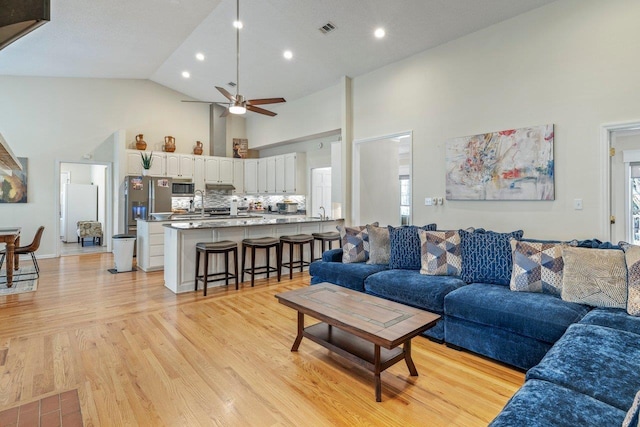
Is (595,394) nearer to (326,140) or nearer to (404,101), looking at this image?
(404,101)

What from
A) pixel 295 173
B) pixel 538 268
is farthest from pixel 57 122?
pixel 538 268

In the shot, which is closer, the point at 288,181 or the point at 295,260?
the point at 295,260

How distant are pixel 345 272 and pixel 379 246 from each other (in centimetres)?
54

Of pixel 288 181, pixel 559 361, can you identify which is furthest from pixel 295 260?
pixel 559 361

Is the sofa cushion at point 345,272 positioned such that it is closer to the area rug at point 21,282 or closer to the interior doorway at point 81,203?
the area rug at point 21,282

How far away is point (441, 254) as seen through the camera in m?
3.50

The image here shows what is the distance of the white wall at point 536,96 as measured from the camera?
3.54m

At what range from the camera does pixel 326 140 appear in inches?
301

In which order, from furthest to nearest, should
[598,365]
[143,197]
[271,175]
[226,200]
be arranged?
[226,200] < [271,175] < [143,197] < [598,365]

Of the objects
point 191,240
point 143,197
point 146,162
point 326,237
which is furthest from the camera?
point 146,162

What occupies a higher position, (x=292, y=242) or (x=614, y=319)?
(x=292, y=242)

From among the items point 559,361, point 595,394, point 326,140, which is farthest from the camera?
point 326,140

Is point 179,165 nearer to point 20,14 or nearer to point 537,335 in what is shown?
point 20,14

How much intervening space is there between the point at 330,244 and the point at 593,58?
4.20 meters
